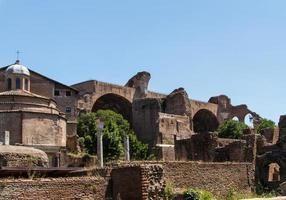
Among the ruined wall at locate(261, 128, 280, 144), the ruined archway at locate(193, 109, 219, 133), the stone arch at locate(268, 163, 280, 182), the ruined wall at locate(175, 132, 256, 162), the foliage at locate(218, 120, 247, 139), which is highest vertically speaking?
the ruined archway at locate(193, 109, 219, 133)

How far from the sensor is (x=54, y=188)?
13008 mm

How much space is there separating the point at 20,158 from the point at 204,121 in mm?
66889

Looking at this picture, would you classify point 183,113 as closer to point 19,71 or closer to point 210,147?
point 19,71

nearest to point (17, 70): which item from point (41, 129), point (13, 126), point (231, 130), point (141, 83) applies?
point (13, 126)

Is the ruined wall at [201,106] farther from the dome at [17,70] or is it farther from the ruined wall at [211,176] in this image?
the ruined wall at [211,176]

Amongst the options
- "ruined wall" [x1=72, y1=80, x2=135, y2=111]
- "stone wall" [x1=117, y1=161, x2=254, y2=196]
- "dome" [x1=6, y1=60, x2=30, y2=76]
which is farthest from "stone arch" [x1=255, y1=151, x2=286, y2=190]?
"ruined wall" [x1=72, y1=80, x2=135, y2=111]

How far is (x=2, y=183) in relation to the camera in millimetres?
11992

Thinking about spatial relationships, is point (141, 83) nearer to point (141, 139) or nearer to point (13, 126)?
point (141, 139)

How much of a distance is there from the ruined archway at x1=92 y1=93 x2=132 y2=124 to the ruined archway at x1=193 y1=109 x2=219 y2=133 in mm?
15179

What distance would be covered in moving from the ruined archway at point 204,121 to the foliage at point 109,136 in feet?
82.8

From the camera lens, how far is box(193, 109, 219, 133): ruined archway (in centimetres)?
8156

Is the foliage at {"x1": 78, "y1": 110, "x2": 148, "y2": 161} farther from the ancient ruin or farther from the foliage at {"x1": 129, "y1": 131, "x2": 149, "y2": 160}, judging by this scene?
the ancient ruin

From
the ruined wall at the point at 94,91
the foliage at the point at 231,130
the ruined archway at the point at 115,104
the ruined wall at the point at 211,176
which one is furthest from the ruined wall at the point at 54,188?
the ruined archway at the point at 115,104

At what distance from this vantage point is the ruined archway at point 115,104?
2665 inches
